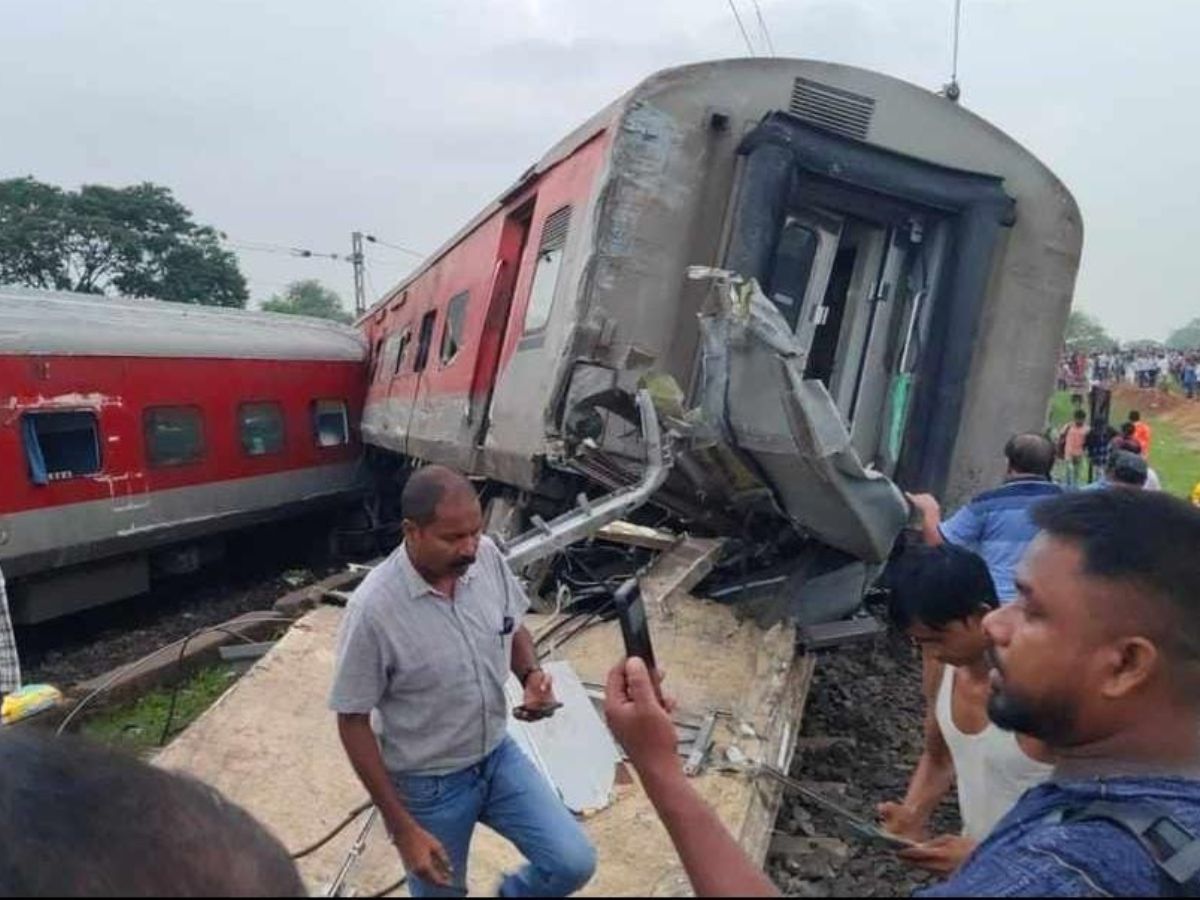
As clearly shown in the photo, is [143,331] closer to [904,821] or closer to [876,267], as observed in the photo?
[876,267]

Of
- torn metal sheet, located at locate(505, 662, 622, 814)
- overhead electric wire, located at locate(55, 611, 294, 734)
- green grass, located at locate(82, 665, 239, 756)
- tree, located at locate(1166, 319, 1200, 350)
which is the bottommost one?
green grass, located at locate(82, 665, 239, 756)

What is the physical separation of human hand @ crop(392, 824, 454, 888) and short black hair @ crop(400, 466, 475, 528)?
0.78m

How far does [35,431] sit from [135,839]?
8899 mm

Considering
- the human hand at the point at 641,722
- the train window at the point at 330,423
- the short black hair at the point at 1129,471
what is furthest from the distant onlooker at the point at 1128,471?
the train window at the point at 330,423

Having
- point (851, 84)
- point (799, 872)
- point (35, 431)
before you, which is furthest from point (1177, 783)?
point (35, 431)

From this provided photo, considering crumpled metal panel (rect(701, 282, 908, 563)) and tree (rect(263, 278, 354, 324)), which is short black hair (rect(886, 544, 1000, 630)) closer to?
crumpled metal panel (rect(701, 282, 908, 563))

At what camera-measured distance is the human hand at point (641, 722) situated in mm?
1441

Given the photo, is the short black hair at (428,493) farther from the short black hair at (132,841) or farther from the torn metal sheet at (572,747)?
the short black hair at (132,841)

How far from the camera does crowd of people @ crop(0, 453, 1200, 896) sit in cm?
95

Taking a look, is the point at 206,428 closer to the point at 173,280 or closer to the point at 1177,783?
the point at 1177,783

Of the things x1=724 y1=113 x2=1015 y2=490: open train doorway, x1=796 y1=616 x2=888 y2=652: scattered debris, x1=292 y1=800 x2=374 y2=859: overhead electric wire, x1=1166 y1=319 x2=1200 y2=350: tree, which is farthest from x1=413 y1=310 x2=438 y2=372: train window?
x1=1166 y1=319 x2=1200 y2=350: tree

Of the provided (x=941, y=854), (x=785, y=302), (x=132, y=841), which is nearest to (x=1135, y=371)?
(x=785, y=302)

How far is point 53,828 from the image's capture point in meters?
0.94

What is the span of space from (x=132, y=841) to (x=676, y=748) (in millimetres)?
763
